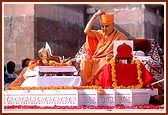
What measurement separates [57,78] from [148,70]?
137 centimetres

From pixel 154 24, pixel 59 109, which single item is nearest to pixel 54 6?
pixel 154 24

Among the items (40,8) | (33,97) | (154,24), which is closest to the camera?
(33,97)

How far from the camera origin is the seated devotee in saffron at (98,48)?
7234 millimetres

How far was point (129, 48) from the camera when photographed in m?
7.21

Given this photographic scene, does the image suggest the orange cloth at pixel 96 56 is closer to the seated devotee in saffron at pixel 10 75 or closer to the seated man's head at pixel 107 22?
the seated man's head at pixel 107 22

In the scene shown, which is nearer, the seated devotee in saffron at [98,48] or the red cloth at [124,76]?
the red cloth at [124,76]

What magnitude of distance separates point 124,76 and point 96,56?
0.64m

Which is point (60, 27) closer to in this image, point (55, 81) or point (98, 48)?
point (98, 48)

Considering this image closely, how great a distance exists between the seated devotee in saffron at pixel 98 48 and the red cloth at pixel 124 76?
0.69ft

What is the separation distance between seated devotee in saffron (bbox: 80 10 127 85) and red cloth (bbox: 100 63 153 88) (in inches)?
8.3

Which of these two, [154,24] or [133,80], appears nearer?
[133,80]

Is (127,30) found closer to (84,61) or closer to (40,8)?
(40,8)

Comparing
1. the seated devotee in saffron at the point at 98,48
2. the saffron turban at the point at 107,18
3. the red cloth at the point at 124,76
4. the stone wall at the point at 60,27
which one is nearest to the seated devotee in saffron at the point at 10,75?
the seated devotee in saffron at the point at 98,48

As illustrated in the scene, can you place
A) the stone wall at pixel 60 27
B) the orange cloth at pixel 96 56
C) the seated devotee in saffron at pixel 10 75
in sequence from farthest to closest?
1. the stone wall at pixel 60 27
2. the seated devotee in saffron at pixel 10 75
3. the orange cloth at pixel 96 56
